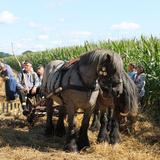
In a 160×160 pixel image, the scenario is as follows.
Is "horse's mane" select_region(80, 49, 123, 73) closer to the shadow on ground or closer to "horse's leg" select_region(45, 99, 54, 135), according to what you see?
the shadow on ground

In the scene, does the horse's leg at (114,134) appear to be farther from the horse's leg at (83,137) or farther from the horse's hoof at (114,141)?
the horse's leg at (83,137)

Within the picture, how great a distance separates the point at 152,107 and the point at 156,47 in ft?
5.21

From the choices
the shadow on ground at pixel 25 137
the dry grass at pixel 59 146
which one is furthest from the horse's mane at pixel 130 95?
the shadow on ground at pixel 25 137

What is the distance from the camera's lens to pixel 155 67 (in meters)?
10.9

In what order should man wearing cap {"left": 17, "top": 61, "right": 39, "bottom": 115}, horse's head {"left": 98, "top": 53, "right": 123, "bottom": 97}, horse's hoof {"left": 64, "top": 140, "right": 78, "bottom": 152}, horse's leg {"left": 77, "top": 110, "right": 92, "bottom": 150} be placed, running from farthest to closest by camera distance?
1. man wearing cap {"left": 17, "top": 61, "right": 39, "bottom": 115}
2. horse's leg {"left": 77, "top": 110, "right": 92, "bottom": 150}
3. horse's hoof {"left": 64, "top": 140, "right": 78, "bottom": 152}
4. horse's head {"left": 98, "top": 53, "right": 123, "bottom": 97}

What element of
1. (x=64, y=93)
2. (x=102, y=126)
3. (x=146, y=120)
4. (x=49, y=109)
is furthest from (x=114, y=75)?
(x=146, y=120)

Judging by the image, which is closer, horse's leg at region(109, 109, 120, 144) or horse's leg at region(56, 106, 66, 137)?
horse's leg at region(109, 109, 120, 144)

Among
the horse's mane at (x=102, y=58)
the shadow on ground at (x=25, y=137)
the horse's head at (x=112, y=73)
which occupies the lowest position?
the shadow on ground at (x=25, y=137)

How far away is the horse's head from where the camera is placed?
22.8 ft

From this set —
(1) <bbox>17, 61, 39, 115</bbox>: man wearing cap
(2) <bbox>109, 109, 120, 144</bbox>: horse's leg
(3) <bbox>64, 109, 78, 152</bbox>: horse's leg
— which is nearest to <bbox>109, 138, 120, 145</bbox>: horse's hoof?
(2) <bbox>109, 109, 120, 144</bbox>: horse's leg

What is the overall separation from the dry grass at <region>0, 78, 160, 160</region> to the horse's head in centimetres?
110

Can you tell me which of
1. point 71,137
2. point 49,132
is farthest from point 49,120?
point 71,137

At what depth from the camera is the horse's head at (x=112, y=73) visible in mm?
6950

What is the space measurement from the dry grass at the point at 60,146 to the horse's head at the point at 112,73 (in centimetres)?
110
